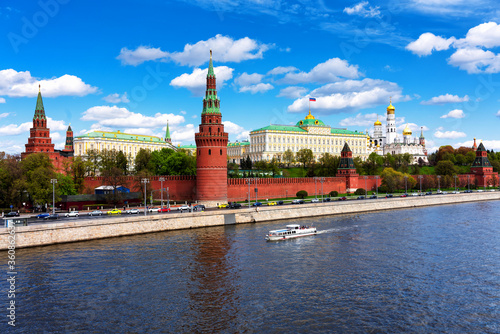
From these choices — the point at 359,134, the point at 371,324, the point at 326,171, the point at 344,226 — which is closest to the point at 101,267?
the point at 371,324

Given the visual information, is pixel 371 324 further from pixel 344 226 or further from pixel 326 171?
pixel 326 171

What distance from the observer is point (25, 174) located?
203 ft

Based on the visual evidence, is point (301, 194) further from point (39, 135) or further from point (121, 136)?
point (121, 136)

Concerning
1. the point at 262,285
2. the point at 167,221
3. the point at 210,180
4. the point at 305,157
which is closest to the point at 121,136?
the point at 305,157

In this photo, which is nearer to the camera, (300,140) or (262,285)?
(262,285)

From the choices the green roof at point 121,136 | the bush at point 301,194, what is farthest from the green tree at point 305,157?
the green roof at point 121,136

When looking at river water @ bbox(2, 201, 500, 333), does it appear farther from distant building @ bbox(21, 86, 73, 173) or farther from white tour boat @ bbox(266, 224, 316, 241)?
distant building @ bbox(21, 86, 73, 173)

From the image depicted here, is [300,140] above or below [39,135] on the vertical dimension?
above

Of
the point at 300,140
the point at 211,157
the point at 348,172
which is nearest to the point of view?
the point at 211,157

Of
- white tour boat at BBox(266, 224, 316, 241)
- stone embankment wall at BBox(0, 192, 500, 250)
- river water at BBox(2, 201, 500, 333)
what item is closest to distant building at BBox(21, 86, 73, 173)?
stone embankment wall at BBox(0, 192, 500, 250)

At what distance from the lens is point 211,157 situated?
2793 inches

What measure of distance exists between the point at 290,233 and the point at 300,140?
378 feet

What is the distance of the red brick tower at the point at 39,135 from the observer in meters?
82.2

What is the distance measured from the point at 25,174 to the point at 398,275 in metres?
50.8
